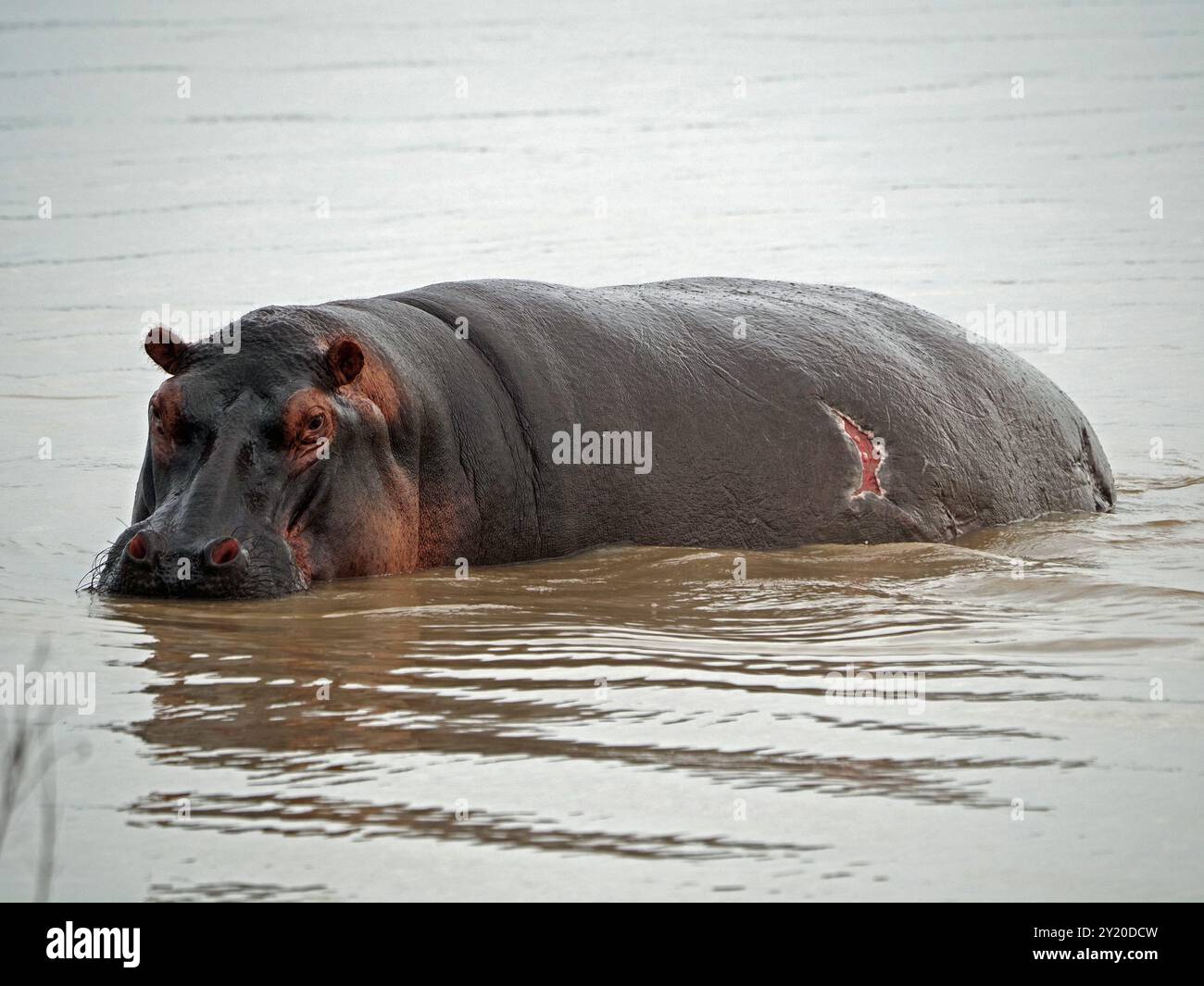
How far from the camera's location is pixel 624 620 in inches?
289

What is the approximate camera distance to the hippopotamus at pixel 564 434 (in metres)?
7.34

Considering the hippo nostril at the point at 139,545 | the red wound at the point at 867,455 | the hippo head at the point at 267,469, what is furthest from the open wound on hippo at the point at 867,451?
the hippo nostril at the point at 139,545

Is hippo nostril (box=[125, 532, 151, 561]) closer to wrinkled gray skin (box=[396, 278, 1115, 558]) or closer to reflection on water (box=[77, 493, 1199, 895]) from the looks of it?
reflection on water (box=[77, 493, 1199, 895])

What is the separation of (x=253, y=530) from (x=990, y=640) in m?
2.73

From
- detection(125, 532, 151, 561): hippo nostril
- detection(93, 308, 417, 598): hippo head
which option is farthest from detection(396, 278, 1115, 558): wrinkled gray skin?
detection(125, 532, 151, 561): hippo nostril

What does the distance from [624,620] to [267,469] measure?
1462 millimetres

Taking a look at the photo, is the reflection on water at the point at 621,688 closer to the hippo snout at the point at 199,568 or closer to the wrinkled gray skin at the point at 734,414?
the hippo snout at the point at 199,568

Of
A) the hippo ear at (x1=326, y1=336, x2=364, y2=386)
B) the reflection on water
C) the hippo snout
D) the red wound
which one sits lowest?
the reflection on water

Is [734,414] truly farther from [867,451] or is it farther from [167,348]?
[167,348]

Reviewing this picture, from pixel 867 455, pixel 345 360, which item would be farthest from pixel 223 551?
pixel 867 455

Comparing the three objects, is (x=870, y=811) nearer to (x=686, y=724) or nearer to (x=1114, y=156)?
(x=686, y=724)

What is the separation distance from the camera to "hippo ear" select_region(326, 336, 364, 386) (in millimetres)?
7441

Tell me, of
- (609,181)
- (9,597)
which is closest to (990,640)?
(9,597)

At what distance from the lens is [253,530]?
7250mm
